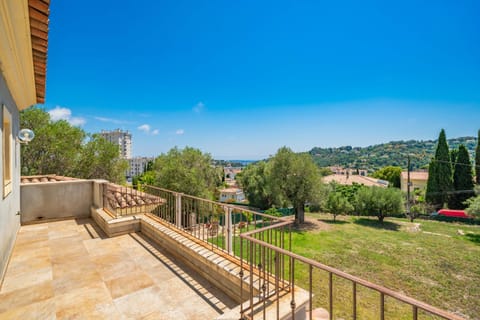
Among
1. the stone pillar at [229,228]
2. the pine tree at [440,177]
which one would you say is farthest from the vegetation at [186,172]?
the pine tree at [440,177]

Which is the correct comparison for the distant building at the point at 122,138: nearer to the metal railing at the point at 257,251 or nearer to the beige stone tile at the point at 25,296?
the metal railing at the point at 257,251

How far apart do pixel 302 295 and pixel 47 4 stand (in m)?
3.53

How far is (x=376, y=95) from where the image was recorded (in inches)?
1137

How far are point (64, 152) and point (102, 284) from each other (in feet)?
52.1

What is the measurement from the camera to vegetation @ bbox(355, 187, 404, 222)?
16844mm

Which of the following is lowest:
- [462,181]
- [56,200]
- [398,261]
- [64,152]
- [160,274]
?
[398,261]

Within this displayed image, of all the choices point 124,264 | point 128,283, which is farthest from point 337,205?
point 128,283

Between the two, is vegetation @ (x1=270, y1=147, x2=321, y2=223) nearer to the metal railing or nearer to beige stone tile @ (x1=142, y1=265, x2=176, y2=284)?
the metal railing

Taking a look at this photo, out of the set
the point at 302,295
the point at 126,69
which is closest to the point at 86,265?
the point at 302,295

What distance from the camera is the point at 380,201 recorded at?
17.0 meters

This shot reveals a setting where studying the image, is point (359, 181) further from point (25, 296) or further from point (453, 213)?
point (25, 296)

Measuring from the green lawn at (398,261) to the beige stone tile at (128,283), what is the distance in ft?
19.6

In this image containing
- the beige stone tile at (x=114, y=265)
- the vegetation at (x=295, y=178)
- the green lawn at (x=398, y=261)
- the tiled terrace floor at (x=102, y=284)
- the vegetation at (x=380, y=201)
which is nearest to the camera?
the tiled terrace floor at (x=102, y=284)

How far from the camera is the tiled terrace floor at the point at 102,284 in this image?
2.13 meters
